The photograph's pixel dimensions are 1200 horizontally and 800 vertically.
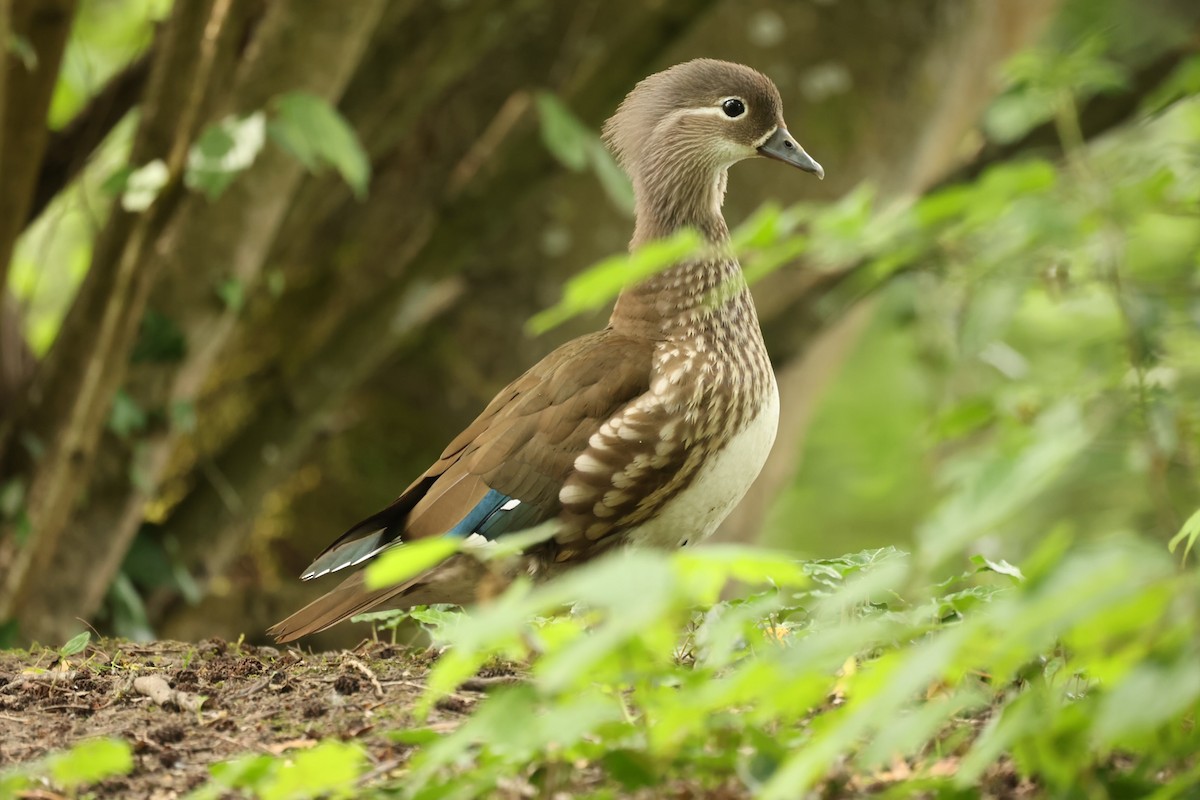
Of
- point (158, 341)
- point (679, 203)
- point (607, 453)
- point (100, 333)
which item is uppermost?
point (100, 333)

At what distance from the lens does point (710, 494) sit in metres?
3.80

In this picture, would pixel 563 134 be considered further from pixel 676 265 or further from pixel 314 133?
pixel 314 133

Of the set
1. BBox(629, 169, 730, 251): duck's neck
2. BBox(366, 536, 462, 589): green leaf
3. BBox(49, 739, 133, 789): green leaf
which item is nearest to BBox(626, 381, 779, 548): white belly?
BBox(629, 169, 730, 251): duck's neck

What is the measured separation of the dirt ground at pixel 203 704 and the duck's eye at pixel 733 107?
1.93 meters

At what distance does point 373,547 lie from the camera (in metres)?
3.88

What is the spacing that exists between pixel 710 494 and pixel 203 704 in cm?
146

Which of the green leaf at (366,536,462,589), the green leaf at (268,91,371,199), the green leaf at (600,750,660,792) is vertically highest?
the green leaf at (268,91,371,199)

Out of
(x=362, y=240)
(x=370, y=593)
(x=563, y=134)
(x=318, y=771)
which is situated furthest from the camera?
(x=362, y=240)

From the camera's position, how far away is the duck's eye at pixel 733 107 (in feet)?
14.1

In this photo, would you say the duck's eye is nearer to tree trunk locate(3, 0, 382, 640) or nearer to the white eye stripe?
the white eye stripe

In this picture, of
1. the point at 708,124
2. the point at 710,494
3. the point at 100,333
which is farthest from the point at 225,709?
the point at 708,124

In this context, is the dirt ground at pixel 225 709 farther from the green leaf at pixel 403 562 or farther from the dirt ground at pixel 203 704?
the green leaf at pixel 403 562

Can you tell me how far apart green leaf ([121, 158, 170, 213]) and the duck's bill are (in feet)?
5.87

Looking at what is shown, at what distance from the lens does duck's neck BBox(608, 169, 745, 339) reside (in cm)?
402
